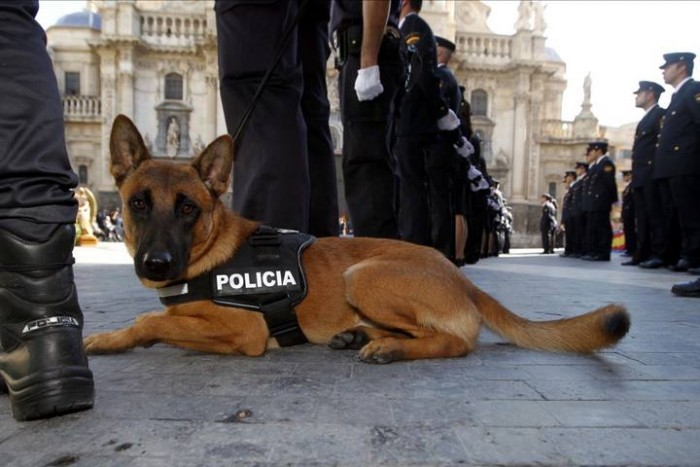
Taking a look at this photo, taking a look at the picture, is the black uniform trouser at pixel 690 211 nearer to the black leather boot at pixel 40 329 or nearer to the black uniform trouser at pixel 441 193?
the black uniform trouser at pixel 441 193

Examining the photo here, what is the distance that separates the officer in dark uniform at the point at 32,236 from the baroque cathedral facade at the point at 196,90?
31.6 meters

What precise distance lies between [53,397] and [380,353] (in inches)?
48.4

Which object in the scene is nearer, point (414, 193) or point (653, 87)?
point (414, 193)

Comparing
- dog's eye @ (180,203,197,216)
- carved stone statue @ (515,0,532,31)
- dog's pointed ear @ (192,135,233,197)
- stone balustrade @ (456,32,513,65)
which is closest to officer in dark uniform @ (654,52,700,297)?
dog's pointed ear @ (192,135,233,197)

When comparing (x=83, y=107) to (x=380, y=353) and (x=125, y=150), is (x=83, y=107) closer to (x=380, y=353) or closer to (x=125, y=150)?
(x=125, y=150)

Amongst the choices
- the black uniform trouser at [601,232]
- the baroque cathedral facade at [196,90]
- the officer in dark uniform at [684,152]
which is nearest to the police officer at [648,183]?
the officer in dark uniform at [684,152]

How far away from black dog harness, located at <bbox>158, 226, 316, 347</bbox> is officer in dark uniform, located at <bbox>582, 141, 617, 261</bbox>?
1210 centimetres

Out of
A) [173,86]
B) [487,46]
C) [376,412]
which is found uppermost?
[487,46]

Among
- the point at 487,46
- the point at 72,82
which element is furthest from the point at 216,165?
the point at 72,82

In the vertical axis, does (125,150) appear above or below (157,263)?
above

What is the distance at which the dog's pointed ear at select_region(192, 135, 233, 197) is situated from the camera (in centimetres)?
259

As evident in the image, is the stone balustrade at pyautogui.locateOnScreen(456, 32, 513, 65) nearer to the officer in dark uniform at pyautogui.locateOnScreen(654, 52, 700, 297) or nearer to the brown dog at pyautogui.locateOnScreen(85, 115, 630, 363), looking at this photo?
the officer in dark uniform at pyautogui.locateOnScreen(654, 52, 700, 297)

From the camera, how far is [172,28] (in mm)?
35750

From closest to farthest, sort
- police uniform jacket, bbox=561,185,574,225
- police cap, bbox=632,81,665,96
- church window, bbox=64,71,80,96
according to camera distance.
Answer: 1. police cap, bbox=632,81,665,96
2. police uniform jacket, bbox=561,185,574,225
3. church window, bbox=64,71,80,96
